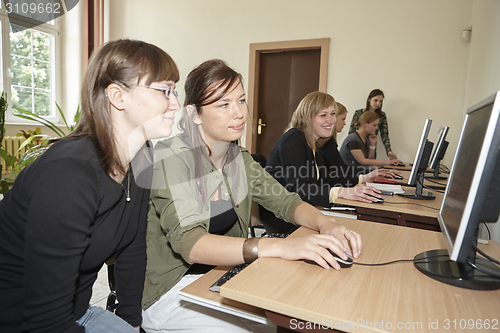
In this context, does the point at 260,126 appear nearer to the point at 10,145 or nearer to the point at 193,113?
the point at 10,145

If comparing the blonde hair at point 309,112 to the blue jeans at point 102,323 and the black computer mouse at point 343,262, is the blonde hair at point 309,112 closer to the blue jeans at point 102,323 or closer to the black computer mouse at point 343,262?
the black computer mouse at point 343,262

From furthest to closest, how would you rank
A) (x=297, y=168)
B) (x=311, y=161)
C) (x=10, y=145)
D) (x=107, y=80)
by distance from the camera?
(x=10, y=145) → (x=311, y=161) → (x=297, y=168) → (x=107, y=80)

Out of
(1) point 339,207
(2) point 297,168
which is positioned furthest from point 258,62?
(1) point 339,207

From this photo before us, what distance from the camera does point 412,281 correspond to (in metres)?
0.86

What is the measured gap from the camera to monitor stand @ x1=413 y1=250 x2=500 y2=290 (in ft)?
2.77

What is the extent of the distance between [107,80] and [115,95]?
0.04 m

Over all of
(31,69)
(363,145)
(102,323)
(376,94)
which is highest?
(31,69)

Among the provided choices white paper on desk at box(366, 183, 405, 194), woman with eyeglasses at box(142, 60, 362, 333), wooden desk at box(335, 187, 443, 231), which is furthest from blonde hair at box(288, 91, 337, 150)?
woman with eyeglasses at box(142, 60, 362, 333)

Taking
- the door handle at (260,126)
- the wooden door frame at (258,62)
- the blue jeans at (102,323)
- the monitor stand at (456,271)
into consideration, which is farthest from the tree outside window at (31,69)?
the monitor stand at (456,271)

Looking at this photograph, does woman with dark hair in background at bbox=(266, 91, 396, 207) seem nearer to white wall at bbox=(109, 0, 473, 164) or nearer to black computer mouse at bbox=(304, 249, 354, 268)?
black computer mouse at bbox=(304, 249, 354, 268)

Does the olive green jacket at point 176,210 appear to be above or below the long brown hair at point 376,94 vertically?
below

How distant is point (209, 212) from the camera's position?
1.23m

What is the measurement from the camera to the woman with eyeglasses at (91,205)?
769 millimetres

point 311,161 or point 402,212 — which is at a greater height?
point 311,161
